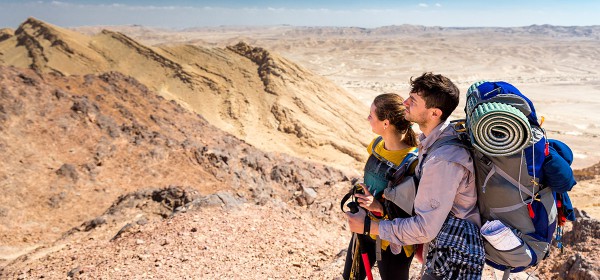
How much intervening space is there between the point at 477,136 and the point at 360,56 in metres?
72.3

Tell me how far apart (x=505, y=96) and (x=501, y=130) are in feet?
0.63

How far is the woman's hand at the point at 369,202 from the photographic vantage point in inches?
94.3

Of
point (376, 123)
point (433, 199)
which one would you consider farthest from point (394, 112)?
point (433, 199)

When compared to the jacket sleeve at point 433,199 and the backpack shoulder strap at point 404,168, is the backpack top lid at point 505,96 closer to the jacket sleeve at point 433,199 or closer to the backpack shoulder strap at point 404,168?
the jacket sleeve at point 433,199

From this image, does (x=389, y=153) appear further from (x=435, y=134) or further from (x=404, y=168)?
(x=435, y=134)

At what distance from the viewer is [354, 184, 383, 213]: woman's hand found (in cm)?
239

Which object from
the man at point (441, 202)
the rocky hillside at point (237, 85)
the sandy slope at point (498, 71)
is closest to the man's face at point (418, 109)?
the man at point (441, 202)

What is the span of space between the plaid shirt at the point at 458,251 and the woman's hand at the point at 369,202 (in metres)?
0.41

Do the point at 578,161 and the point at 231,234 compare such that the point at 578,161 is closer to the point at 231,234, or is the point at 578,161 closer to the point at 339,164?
the point at 339,164

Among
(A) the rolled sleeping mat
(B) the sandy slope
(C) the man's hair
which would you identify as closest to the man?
(C) the man's hair

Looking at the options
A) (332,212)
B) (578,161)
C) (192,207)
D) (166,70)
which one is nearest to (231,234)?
(192,207)

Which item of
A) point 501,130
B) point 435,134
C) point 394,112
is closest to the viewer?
point 501,130

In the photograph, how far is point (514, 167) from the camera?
1835 millimetres

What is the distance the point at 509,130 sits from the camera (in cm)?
176
